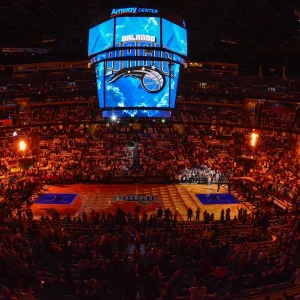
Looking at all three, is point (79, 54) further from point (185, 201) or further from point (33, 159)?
point (185, 201)

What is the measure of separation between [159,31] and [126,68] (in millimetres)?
3690

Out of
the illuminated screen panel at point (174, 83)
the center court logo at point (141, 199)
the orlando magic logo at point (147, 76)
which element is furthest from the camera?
the illuminated screen panel at point (174, 83)

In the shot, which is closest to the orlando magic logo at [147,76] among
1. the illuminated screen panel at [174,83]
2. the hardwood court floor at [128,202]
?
the illuminated screen panel at [174,83]

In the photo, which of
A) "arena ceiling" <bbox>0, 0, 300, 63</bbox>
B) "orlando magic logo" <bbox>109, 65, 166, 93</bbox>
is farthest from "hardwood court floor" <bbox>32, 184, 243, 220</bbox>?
"arena ceiling" <bbox>0, 0, 300, 63</bbox>

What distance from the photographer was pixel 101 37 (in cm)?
2708

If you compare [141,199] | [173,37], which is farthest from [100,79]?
[141,199]

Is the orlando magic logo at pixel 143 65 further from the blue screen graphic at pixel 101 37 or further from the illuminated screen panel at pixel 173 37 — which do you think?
the blue screen graphic at pixel 101 37

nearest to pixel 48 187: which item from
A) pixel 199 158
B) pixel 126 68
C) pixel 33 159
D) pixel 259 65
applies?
pixel 33 159

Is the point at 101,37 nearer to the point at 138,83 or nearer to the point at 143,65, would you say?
the point at 143,65

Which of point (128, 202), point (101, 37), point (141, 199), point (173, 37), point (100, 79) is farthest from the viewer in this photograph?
point (100, 79)

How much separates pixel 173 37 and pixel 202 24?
642 inches

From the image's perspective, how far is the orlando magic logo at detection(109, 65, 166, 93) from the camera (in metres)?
27.3

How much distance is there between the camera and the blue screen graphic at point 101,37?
2646 centimetres

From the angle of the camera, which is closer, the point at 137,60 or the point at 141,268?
the point at 141,268
